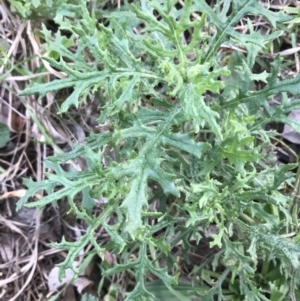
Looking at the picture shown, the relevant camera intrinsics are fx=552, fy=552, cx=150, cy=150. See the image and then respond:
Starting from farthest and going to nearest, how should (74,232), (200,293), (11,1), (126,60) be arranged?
1. (74,232)
2. (11,1)
3. (200,293)
4. (126,60)

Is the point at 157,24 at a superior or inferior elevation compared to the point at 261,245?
superior

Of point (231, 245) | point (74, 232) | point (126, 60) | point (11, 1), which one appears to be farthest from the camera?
point (74, 232)

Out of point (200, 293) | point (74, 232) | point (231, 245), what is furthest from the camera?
point (74, 232)

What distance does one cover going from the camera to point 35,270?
2430mm

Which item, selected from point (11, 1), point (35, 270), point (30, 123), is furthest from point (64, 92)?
point (35, 270)

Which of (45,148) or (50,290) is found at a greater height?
(45,148)

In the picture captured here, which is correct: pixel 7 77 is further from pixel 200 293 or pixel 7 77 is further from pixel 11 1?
pixel 200 293

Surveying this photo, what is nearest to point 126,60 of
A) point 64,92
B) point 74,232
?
point 64,92

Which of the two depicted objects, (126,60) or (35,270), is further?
(35,270)

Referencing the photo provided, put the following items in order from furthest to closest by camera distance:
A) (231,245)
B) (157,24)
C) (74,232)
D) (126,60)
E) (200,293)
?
(74,232) < (200,293) < (231,245) < (126,60) < (157,24)

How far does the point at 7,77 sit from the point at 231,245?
4.12 feet

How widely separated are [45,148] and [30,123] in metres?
0.14

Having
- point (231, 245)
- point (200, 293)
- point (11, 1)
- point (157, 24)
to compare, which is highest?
point (157, 24)

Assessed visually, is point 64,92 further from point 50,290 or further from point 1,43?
point 50,290
